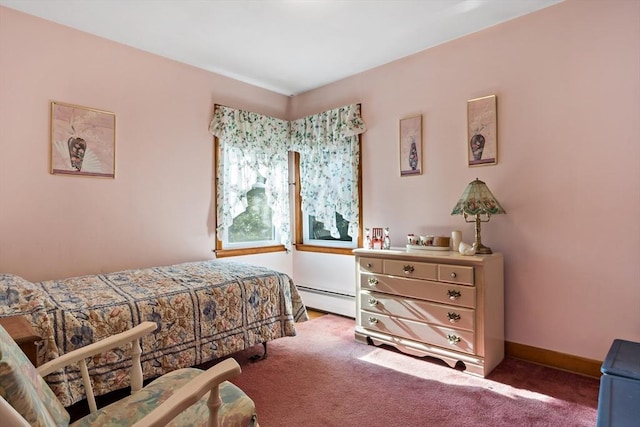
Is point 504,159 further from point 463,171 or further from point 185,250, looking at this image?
point 185,250

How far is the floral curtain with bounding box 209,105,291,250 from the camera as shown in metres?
3.78

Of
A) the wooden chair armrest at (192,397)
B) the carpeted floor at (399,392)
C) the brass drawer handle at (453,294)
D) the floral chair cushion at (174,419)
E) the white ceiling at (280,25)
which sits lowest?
the carpeted floor at (399,392)

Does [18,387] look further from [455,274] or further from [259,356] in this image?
[455,274]

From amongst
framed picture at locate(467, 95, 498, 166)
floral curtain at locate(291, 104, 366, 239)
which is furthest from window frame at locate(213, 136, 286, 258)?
framed picture at locate(467, 95, 498, 166)

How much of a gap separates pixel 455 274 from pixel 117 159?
2935mm

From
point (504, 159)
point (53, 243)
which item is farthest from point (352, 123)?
point (53, 243)

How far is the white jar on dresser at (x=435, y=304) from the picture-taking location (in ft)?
8.33

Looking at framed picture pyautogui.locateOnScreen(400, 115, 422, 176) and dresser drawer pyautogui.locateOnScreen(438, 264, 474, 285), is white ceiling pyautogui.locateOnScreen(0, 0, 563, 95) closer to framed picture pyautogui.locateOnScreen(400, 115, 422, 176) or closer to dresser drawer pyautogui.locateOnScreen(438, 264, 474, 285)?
framed picture pyautogui.locateOnScreen(400, 115, 422, 176)

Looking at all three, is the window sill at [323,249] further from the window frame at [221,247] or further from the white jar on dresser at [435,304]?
the white jar on dresser at [435,304]

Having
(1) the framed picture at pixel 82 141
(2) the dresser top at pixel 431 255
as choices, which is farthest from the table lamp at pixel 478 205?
(1) the framed picture at pixel 82 141

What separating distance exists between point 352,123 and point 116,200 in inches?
93.5

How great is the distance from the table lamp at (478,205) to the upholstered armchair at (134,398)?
205 cm

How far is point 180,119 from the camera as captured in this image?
11.5 feet

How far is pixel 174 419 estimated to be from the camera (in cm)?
137
